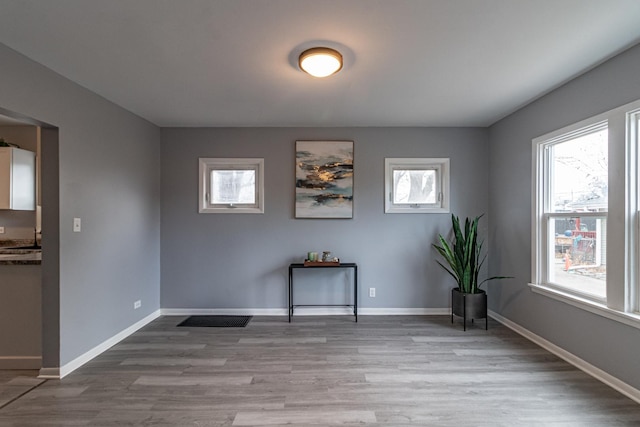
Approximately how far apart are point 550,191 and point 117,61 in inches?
152

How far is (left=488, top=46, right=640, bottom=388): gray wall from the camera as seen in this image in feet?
7.04

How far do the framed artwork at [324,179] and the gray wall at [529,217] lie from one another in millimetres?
1776

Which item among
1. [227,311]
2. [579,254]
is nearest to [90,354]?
[227,311]

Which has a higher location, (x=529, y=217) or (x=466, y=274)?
(x=529, y=217)

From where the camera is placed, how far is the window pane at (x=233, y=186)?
396 cm

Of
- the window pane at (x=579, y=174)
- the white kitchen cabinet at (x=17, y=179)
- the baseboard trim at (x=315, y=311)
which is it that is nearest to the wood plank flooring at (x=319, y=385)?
the baseboard trim at (x=315, y=311)

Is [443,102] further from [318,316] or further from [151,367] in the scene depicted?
[151,367]

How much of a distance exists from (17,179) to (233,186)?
2430 mm

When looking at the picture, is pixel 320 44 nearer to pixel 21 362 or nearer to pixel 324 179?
pixel 324 179

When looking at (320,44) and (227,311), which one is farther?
(227,311)

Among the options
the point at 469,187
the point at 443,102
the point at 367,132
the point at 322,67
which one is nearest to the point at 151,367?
the point at 322,67

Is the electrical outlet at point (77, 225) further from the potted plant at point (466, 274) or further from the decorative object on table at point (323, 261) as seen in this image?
the potted plant at point (466, 274)

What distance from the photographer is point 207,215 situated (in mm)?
3922

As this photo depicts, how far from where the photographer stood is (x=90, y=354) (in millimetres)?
2729
